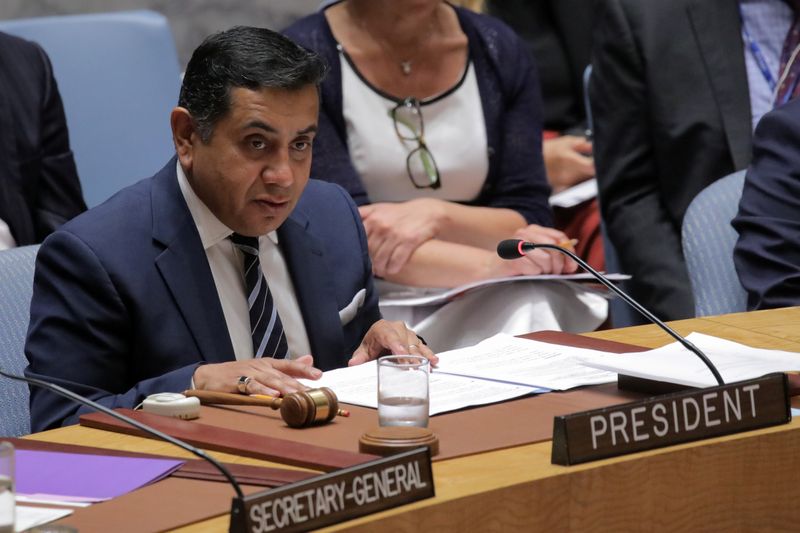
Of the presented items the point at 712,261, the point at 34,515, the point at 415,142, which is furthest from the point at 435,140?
the point at 34,515

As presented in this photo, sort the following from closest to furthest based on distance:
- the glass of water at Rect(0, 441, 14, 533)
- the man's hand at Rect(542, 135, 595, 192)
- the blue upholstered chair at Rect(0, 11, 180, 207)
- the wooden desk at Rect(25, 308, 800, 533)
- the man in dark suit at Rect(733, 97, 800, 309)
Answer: the glass of water at Rect(0, 441, 14, 533) < the wooden desk at Rect(25, 308, 800, 533) < the man in dark suit at Rect(733, 97, 800, 309) < the blue upholstered chair at Rect(0, 11, 180, 207) < the man's hand at Rect(542, 135, 595, 192)

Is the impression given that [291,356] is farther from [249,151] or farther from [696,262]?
[696,262]

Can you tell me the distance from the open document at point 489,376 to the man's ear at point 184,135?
481 millimetres

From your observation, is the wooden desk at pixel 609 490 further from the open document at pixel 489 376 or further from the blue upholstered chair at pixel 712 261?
the blue upholstered chair at pixel 712 261

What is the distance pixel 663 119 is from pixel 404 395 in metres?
2.04

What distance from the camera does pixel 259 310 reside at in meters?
2.26

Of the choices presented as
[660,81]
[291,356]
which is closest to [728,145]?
[660,81]

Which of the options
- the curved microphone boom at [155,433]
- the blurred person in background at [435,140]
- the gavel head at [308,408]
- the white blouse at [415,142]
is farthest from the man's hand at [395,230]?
the curved microphone boom at [155,433]

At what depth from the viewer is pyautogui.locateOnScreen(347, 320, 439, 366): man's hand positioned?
2.10m

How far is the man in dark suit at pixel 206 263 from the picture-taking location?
208 centimetres

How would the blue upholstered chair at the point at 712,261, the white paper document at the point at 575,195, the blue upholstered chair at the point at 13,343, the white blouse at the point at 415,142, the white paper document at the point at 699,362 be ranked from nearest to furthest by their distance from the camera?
the white paper document at the point at 699,362 → the blue upholstered chair at the point at 13,343 → the blue upholstered chair at the point at 712,261 → the white blouse at the point at 415,142 → the white paper document at the point at 575,195

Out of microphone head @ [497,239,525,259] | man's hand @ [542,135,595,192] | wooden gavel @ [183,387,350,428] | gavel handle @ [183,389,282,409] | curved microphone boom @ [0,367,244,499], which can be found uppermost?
microphone head @ [497,239,525,259]

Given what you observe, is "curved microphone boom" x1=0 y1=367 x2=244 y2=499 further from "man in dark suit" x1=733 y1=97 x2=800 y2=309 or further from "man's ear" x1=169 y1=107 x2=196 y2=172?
"man in dark suit" x1=733 y1=97 x2=800 y2=309

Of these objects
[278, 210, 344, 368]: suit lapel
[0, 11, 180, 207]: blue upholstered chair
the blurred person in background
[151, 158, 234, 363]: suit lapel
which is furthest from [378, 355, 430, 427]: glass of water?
[0, 11, 180, 207]: blue upholstered chair
